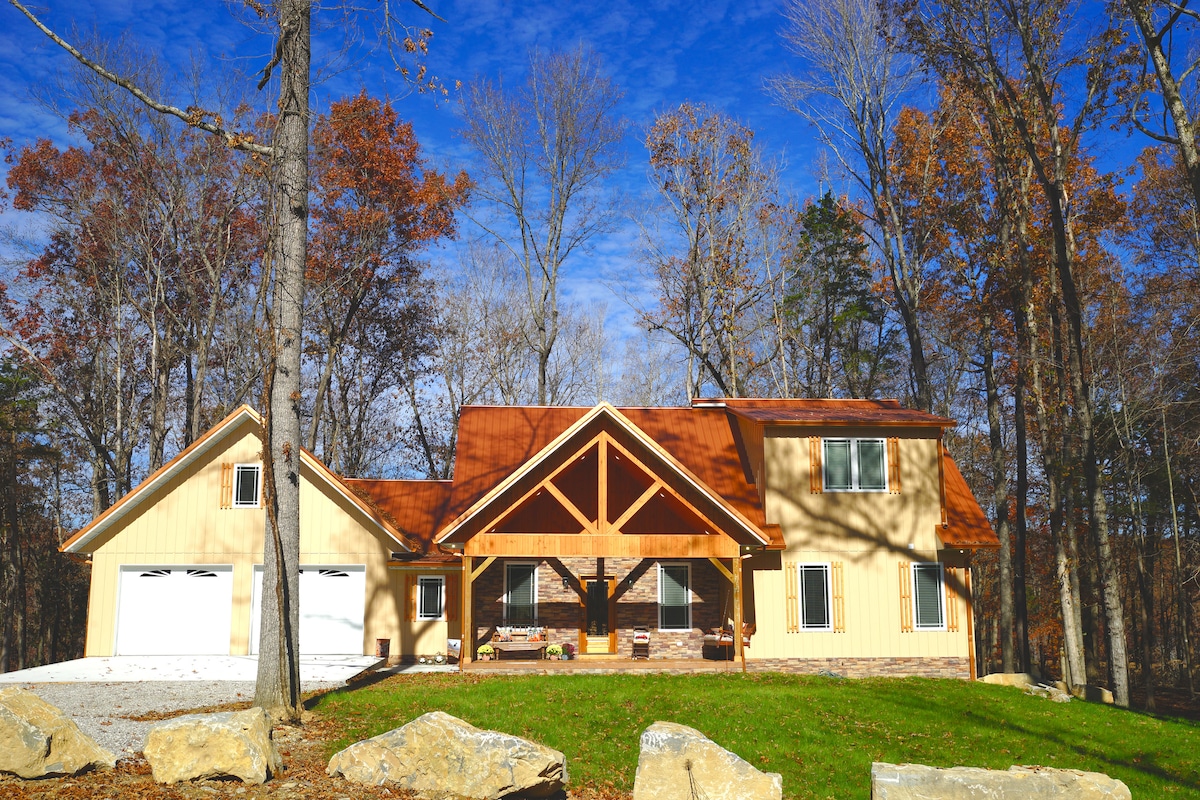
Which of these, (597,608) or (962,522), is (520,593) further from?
(962,522)

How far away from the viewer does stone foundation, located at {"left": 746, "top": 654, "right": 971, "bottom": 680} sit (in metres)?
18.4

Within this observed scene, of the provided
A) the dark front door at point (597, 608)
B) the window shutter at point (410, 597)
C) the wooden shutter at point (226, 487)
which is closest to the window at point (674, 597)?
the dark front door at point (597, 608)

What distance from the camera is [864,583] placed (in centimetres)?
A: 1898

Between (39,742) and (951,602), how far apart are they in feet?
55.8

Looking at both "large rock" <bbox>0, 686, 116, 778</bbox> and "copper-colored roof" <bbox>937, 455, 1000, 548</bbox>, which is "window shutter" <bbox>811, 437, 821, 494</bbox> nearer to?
"copper-colored roof" <bbox>937, 455, 1000, 548</bbox>

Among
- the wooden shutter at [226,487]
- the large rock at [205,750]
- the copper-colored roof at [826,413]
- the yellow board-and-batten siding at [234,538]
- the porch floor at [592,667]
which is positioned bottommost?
the porch floor at [592,667]

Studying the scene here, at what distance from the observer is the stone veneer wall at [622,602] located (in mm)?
19375

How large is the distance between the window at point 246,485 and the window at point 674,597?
9.44 m

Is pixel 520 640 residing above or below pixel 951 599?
below

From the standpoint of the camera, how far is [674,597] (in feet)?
64.6

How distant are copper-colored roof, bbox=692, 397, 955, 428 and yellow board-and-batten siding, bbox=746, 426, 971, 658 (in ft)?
0.96

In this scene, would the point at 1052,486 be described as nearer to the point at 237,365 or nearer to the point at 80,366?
the point at 237,365

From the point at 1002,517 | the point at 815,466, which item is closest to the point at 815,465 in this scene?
the point at 815,466

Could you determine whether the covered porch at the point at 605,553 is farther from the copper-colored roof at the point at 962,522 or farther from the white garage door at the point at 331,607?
the copper-colored roof at the point at 962,522
